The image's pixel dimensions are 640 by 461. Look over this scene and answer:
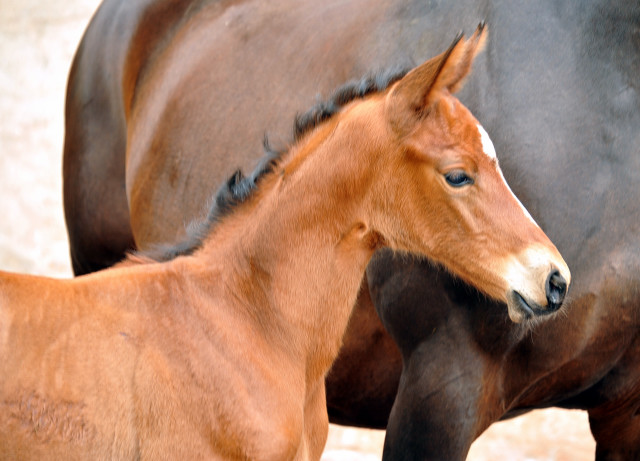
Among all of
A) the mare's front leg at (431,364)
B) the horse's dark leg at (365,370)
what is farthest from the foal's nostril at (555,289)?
the horse's dark leg at (365,370)

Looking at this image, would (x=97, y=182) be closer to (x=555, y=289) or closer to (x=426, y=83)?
(x=426, y=83)

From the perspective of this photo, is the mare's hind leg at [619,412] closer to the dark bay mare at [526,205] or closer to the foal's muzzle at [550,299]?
the dark bay mare at [526,205]

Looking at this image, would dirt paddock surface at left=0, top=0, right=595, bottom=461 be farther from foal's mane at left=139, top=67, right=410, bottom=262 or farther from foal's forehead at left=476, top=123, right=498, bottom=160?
foal's forehead at left=476, top=123, right=498, bottom=160

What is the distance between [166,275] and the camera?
2.21 m

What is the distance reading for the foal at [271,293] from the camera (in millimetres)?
1983

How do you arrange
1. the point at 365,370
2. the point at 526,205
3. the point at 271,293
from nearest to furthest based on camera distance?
the point at 271,293, the point at 526,205, the point at 365,370

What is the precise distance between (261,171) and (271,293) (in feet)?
1.02

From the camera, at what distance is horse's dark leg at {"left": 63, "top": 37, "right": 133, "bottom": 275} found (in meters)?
4.18

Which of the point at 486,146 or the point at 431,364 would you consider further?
the point at 431,364

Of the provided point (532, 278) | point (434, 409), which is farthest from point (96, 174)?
point (532, 278)

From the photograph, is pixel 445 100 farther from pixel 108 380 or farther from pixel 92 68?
pixel 92 68

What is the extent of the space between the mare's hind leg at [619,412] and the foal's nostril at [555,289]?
1.82ft

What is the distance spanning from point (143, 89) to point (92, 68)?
0.48 metres

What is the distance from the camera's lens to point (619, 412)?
276cm
